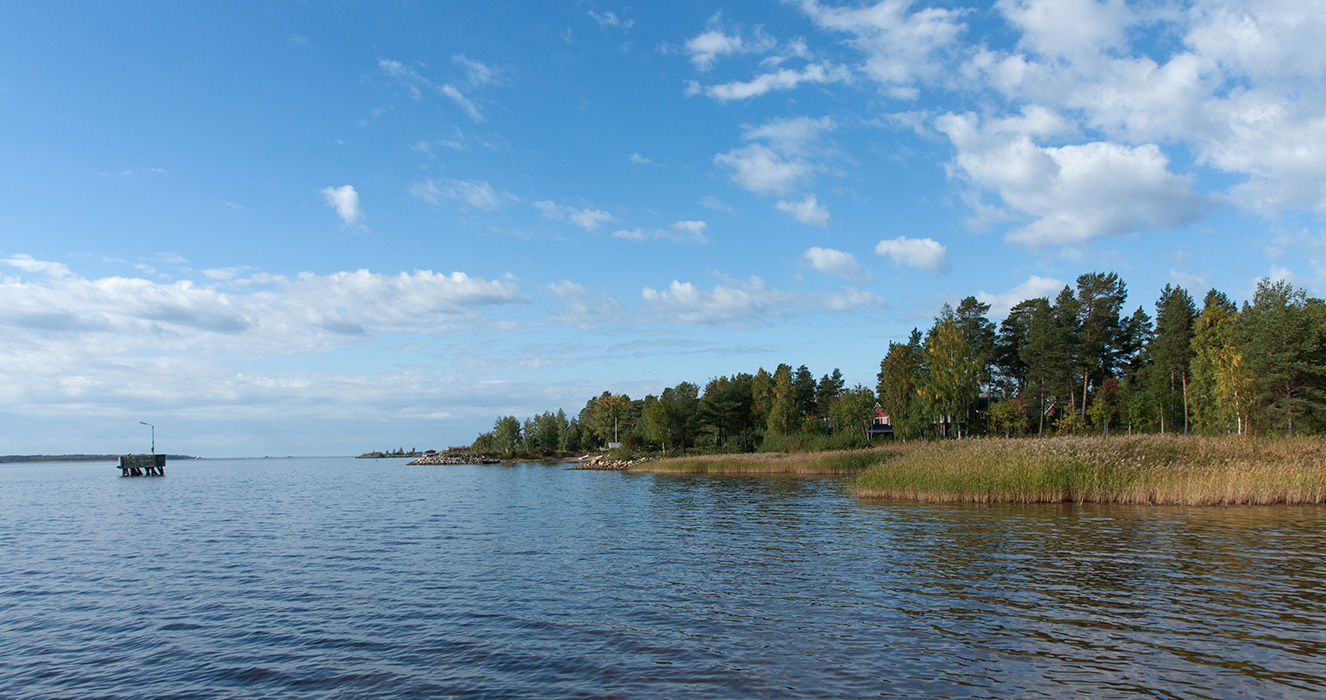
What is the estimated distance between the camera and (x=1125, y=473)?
99.3 ft

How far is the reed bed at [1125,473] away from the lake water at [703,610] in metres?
2.48

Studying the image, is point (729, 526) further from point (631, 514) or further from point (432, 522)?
point (432, 522)

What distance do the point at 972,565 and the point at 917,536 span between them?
17.0ft

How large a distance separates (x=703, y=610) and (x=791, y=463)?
2084 inches

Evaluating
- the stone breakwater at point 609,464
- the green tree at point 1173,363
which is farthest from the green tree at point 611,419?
the green tree at point 1173,363

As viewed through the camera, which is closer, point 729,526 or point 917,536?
point 917,536

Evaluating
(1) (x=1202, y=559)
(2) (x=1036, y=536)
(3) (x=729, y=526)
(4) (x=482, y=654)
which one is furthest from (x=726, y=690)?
(3) (x=729, y=526)

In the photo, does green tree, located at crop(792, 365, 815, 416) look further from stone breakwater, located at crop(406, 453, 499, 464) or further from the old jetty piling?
the old jetty piling

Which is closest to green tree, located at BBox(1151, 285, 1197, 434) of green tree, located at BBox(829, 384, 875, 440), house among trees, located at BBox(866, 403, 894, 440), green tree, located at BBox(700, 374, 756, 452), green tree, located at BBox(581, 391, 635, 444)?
green tree, located at BBox(829, 384, 875, 440)

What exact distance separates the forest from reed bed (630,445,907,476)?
30.6 ft

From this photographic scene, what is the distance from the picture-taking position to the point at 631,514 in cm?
3488

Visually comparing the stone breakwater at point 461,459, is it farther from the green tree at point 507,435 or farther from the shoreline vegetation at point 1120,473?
the shoreline vegetation at point 1120,473

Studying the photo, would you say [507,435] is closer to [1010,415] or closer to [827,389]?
[827,389]

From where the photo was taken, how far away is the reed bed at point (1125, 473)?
2820 cm
